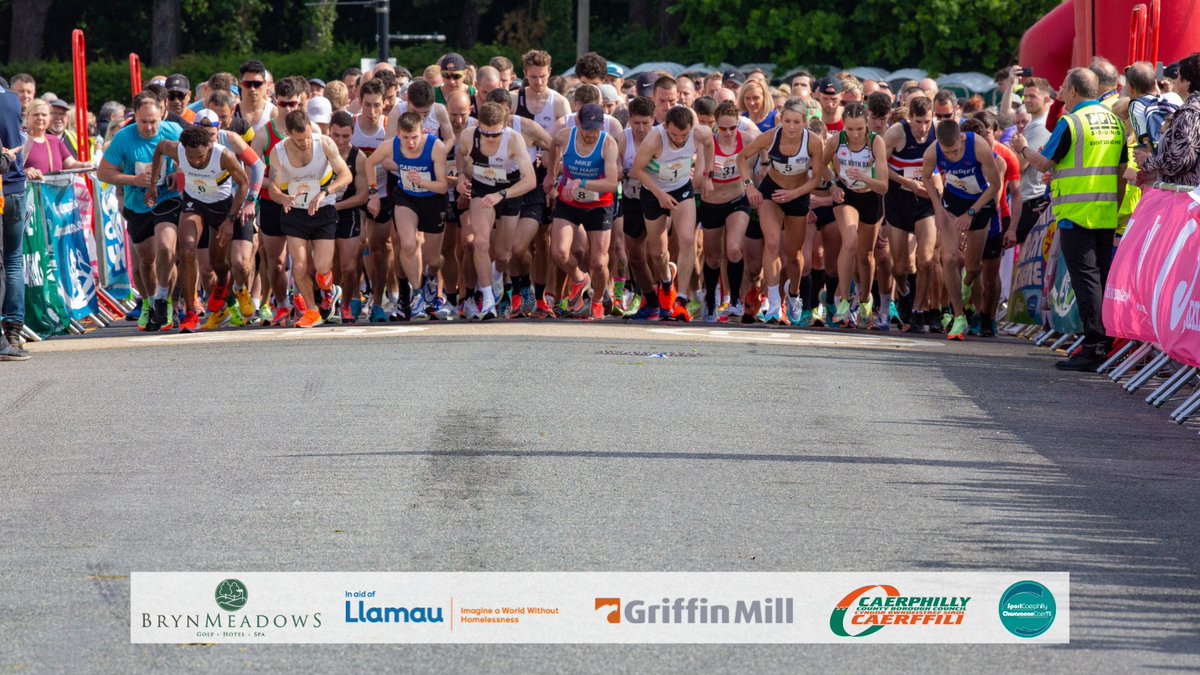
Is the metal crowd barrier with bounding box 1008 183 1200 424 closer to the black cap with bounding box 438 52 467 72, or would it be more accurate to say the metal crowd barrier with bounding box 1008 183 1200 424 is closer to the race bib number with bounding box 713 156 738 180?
the race bib number with bounding box 713 156 738 180

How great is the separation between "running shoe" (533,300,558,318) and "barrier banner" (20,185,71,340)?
4.07 metres

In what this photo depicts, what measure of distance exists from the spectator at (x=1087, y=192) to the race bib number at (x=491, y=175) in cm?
460

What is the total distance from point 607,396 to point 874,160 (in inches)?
220

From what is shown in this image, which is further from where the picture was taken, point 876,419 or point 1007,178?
point 1007,178

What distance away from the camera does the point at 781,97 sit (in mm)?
18547

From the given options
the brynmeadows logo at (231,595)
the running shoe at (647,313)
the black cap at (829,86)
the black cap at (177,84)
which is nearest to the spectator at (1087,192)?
the black cap at (829,86)

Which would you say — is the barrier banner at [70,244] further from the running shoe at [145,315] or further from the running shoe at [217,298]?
the running shoe at [217,298]

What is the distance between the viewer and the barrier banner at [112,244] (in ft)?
59.1

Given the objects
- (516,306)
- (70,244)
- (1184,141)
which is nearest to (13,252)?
(70,244)

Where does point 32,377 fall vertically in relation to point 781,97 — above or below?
below

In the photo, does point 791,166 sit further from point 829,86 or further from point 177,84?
point 177,84

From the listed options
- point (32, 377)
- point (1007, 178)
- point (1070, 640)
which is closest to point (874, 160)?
point (1007, 178)

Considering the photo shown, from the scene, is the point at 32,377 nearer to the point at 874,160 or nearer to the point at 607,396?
the point at 607,396

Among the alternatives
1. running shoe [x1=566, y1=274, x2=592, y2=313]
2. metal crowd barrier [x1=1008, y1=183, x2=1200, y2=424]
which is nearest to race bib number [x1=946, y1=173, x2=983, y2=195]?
metal crowd barrier [x1=1008, y1=183, x2=1200, y2=424]
